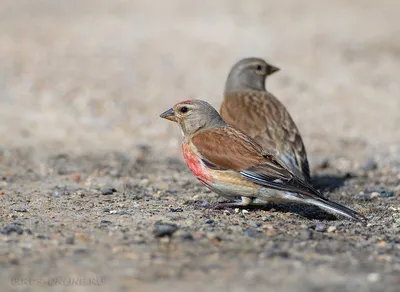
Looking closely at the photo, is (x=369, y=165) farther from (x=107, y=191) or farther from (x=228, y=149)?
(x=107, y=191)

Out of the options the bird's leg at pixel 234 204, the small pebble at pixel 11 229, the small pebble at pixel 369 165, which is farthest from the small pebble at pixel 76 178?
the small pebble at pixel 369 165

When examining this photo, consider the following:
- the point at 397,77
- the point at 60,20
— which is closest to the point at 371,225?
the point at 397,77

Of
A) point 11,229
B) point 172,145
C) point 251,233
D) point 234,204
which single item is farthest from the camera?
point 172,145

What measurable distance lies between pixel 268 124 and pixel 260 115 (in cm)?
22

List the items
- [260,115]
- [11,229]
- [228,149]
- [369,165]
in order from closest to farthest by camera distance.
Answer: [11,229] → [228,149] → [260,115] → [369,165]

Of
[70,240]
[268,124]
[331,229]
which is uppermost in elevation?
[268,124]

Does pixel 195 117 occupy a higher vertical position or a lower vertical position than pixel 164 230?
higher

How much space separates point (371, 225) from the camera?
21.7ft

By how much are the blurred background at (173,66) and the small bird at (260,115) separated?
150 cm

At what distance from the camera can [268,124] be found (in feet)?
26.6

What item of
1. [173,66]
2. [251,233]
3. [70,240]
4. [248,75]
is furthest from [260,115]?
[173,66]

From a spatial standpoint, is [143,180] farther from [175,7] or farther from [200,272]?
[175,7]

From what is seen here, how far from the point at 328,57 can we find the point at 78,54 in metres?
4.24

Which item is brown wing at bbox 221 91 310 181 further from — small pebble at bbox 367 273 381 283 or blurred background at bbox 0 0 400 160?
small pebble at bbox 367 273 381 283
